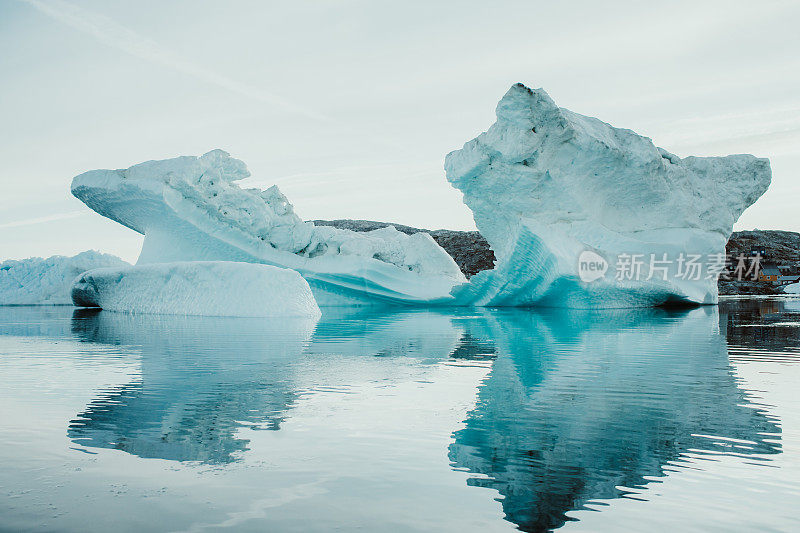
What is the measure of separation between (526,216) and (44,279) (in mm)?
14569

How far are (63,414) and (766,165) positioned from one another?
55.0 feet

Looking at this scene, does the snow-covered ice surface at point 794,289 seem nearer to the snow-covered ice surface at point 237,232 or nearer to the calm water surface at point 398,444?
the snow-covered ice surface at point 237,232

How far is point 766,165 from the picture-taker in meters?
16.3

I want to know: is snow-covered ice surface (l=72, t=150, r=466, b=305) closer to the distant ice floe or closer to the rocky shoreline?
the distant ice floe

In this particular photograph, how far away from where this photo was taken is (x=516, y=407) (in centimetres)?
345

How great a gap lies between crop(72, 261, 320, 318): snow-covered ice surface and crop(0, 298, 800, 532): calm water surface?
6806 millimetres

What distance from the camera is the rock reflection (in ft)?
7.14

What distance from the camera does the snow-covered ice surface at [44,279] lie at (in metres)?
20.6

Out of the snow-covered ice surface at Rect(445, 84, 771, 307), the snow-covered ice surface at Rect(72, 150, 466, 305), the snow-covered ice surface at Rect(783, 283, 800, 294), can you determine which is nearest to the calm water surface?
the snow-covered ice surface at Rect(445, 84, 771, 307)

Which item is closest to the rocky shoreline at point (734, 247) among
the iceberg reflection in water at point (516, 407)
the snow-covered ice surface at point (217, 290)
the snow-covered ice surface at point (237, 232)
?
the snow-covered ice surface at point (237, 232)

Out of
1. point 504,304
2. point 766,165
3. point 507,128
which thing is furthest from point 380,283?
point 766,165

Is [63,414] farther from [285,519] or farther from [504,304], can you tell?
[504,304]

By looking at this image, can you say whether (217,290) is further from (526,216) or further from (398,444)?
(398,444)

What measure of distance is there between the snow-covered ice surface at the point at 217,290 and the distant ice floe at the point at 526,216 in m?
2.10
